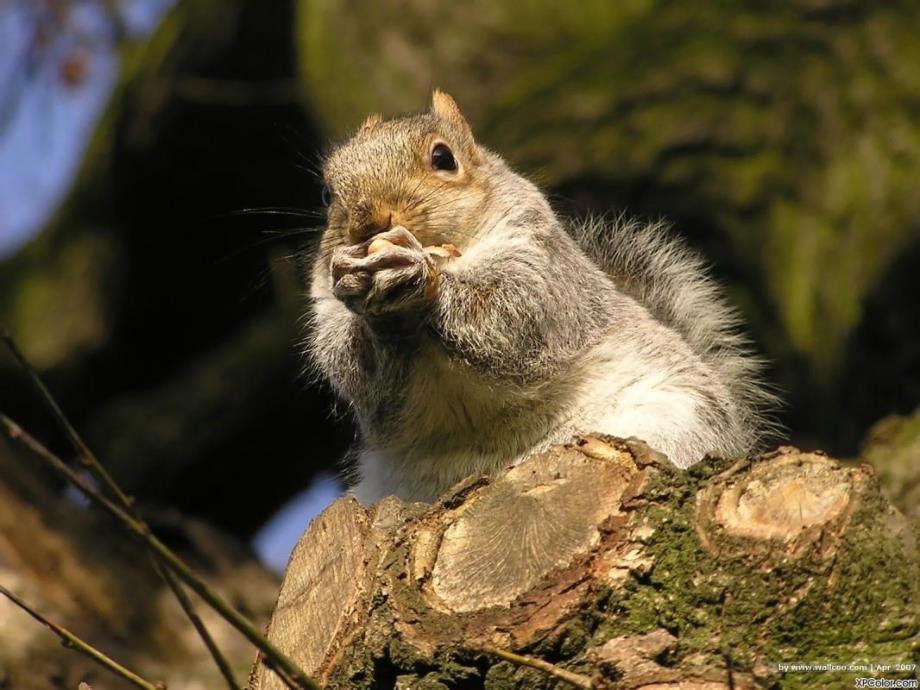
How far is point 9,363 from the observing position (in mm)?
5941

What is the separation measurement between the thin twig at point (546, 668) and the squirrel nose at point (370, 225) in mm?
1278

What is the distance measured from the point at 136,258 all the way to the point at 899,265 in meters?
4.00

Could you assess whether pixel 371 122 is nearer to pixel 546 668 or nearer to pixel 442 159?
pixel 442 159

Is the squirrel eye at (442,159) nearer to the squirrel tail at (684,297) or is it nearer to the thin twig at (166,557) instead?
the squirrel tail at (684,297)

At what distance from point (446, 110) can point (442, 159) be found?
463 mm

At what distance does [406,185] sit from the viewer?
308cm

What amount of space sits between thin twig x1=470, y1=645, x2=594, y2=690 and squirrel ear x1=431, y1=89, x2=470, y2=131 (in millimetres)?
1980

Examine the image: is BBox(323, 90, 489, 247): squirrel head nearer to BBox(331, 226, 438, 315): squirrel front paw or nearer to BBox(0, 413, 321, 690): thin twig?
BBox(331, 226, 438, 315): squirrel front paw

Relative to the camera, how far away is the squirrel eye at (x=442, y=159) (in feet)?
10.6

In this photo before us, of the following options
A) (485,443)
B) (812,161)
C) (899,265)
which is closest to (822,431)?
Result: (899,265)

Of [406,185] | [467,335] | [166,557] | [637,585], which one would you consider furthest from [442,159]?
[166,557]

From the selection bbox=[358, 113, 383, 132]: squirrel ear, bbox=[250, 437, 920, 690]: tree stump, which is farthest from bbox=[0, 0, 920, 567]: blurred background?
bbox=[250, 437, 920, 690]: tree stump

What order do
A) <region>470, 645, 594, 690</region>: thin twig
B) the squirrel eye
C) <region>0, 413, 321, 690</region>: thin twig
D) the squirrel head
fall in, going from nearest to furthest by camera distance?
<region>0, 413, 321, 690</region>: thin twig → <region>470, 645, 594, 690</region>: thin twig → the squirrel head → the squirrel eye

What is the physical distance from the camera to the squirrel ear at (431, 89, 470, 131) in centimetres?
362
